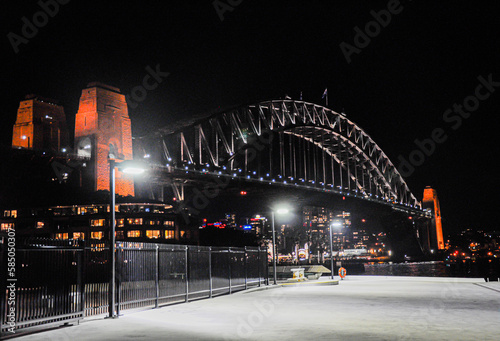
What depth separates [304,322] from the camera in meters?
12.6

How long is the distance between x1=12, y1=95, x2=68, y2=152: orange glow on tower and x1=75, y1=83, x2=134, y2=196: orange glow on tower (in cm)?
2001

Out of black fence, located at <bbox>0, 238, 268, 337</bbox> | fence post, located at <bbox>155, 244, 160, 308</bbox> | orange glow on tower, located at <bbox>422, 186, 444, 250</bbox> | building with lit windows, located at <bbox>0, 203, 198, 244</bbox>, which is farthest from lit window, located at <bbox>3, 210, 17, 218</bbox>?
orange glow on tower, located at <bbox>422, 186, 444, 250</bbox>

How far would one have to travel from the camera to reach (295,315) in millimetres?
14062

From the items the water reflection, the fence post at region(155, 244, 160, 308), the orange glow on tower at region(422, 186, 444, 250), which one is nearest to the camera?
the fence post at region(155, 244, 160, 308)

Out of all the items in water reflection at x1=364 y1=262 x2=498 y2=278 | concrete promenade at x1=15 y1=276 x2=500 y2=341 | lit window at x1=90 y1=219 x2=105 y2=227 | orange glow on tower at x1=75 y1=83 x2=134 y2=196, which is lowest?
water reflection at x1=364 y1=262 x2=498 y2=278

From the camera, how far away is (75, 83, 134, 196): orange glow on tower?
84.9 metres

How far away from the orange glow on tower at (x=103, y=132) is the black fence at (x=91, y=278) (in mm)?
65041

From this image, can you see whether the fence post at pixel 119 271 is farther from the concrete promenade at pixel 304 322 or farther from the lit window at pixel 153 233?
the lit window at pixel 153 233

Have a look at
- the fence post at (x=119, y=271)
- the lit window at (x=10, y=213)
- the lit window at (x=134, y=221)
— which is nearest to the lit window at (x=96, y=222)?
the lit window at (x=134, y=221)

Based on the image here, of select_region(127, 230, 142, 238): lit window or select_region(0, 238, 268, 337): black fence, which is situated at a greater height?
select_region(127, 230, 142, 238): lit window

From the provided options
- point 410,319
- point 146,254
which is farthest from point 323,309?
point 146,254

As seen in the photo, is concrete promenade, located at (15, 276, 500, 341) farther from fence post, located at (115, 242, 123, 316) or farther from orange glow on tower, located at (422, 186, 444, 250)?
orange glow on tower, located at (422, 186, 444, 250)

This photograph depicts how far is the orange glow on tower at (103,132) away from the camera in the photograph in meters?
84.9

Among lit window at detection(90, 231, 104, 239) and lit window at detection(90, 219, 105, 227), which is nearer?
lit window at detection(90, 219, 105, 227)
